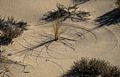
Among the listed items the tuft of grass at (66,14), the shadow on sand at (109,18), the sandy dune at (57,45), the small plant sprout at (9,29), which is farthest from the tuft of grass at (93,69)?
the tuft of grass at (66,14)

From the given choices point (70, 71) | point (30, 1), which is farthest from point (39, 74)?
point (30, 1)

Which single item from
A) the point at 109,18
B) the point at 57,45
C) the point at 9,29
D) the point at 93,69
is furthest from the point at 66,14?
the point at 93,69

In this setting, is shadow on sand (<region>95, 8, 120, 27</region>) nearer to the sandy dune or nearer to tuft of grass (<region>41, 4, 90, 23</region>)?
the sandy dune

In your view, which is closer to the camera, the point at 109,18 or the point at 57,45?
the point at 57,45

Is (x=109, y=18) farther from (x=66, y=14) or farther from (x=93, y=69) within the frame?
(x=93, y=69)

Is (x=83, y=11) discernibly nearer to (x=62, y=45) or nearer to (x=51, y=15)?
(x=51, y=15)

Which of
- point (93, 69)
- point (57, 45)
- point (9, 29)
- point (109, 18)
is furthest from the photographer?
point (109, 18)
